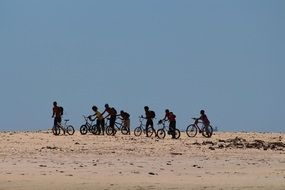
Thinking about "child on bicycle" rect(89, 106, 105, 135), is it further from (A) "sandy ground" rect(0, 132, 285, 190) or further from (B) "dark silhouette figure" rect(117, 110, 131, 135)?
(A) "sandy ground" rect(0, 132, 285, 190)

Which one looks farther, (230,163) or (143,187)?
(230,163)

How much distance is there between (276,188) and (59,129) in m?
25.0

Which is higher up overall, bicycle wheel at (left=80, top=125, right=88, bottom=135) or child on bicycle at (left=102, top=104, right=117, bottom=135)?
child on bicycle at (left=102, top=104, right=117, bottom=135)

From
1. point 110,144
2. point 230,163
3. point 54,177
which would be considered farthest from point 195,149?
point 54,177

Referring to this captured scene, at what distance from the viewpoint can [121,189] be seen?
46.0 ft

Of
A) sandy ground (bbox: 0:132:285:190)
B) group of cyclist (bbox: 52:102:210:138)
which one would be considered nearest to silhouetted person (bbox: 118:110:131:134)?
group of cyclist (bbox: 52:102:210:138)

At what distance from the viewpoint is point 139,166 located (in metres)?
19.2

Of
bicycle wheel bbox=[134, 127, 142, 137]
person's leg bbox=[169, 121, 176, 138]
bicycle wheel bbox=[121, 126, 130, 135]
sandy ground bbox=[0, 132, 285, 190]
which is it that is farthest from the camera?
bicycle wheel bbox=[121, 126, 130, 135]

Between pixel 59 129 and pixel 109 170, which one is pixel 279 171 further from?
pixel 59 129

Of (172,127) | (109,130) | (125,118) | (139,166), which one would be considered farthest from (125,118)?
(139,166)

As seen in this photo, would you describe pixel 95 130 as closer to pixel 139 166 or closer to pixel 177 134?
pixel 177 134

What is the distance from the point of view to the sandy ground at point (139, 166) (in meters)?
14.9

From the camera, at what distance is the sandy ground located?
14.9m

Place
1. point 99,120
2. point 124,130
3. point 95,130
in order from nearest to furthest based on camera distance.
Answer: point 99,120 → point 95,130 → point 124,130
